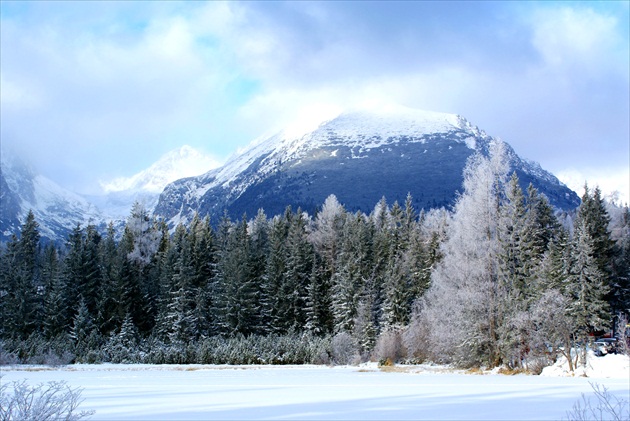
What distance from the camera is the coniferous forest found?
28438 mm

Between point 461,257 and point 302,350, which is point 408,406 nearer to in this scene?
point 461,257

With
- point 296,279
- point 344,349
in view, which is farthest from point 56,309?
point 344,349

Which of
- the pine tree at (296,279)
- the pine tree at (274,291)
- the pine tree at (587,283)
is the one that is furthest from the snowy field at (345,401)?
the pine tree at (296,279)

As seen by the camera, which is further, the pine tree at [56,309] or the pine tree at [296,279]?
the pine tree at [296,279]

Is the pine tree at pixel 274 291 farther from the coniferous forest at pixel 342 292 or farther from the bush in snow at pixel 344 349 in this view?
the bush in snow at pixel 344 349

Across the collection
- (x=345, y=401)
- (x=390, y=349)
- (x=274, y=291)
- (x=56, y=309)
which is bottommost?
(x=390, y=349)

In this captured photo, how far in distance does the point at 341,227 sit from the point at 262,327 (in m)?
18.7

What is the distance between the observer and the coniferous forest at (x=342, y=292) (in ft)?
93.3

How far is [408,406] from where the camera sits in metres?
13.0

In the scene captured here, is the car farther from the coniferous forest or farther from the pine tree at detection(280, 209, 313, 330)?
the pine tree at detection(280, 209, 313, 330)

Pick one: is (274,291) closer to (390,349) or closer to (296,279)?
(296,279)

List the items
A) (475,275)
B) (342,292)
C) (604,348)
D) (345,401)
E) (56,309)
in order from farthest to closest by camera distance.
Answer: (342,292)
(56,309)
(604,348)
(475,275)
(345,401)

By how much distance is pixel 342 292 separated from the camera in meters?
51.5

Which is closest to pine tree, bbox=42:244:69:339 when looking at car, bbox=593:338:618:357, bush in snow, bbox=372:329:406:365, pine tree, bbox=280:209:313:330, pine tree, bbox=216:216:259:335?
pine tree, bbox=216:216:259:335
